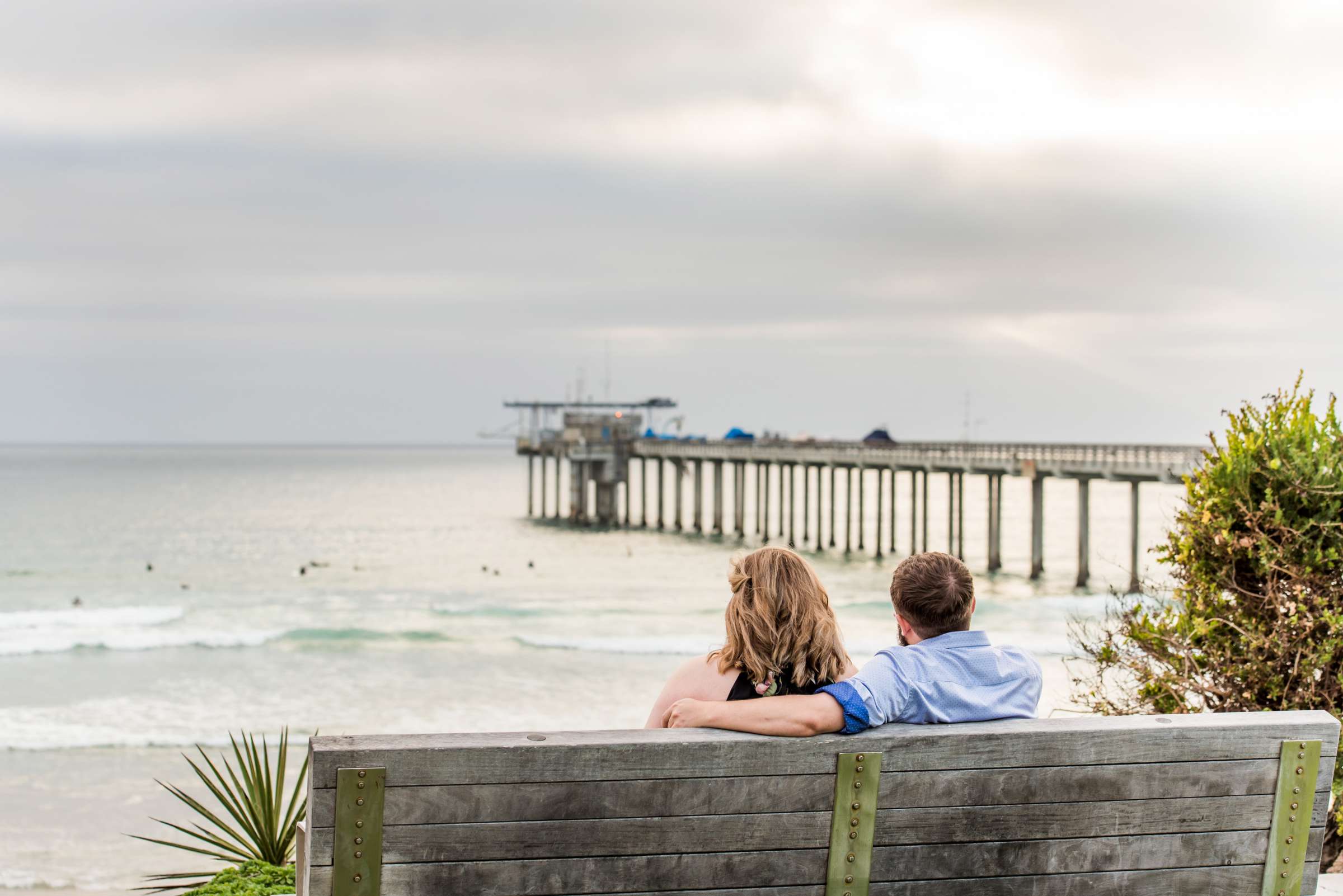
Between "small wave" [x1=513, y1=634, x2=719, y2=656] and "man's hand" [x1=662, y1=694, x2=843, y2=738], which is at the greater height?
"man's hand" [x1=662, y1=694, x2=843, y2=738]

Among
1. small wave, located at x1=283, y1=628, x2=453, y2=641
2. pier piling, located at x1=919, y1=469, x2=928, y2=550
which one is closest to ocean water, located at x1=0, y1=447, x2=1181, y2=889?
small wave, located at x1=283, y1=628, x2=453, y2=641

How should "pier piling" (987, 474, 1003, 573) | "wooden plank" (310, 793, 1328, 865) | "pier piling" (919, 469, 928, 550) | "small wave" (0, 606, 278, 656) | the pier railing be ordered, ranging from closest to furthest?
"wooden plank" (310, 793, 1328, 865), "small wave" (0, 606, 278, 656), the pier railing, "pier piling" (987, 474, 1003, 573), "pier piling" (919, 469, 928, 550)

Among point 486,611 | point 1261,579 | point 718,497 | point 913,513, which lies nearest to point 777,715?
point 1261,579

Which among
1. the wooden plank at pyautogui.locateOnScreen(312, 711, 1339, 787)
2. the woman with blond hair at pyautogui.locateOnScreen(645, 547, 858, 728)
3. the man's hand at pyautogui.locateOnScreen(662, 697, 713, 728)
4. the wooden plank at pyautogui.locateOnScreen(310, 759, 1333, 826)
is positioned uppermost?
the woman with blond hair at pyautogui.locateOnScreen(645, 547, 858, 728)

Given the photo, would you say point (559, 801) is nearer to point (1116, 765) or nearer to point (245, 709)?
point (1116, 765)

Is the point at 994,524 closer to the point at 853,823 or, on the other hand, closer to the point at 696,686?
the point at 696,686

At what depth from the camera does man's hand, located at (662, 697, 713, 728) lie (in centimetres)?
256

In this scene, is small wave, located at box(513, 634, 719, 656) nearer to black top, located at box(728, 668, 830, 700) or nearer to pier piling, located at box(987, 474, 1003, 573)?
pier piling, located at box(987, 474, 1003, 573)

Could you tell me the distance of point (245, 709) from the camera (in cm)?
1484

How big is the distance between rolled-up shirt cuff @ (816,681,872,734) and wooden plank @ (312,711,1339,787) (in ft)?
0.08

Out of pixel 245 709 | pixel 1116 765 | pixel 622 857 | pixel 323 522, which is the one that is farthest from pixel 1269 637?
pixel 323 522

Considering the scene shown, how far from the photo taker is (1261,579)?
523 centimetres

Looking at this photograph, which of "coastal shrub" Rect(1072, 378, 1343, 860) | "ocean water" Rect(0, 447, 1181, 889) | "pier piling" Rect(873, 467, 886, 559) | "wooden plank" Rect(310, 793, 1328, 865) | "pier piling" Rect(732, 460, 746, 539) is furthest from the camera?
"pier piling" Rect(732, 460, 746, 539)

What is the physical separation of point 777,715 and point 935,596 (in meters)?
0.58
